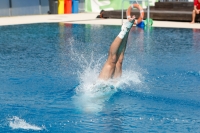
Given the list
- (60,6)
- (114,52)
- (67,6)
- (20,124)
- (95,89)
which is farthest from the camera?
(67,6)

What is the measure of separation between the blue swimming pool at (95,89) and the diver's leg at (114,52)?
0.29 m

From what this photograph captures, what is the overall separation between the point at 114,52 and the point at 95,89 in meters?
0.73

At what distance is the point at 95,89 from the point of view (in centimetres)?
817

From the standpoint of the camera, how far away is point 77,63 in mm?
11617

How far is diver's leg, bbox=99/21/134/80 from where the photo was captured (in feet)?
25.8

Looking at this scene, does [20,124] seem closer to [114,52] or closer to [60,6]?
[114,52]

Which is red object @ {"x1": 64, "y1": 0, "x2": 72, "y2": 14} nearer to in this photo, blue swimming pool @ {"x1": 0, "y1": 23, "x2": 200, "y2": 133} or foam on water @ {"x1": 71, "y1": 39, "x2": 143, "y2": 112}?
blue swimming pool @ {"x1": 0, "y1": 23, "x2": 200, "y2": 133}

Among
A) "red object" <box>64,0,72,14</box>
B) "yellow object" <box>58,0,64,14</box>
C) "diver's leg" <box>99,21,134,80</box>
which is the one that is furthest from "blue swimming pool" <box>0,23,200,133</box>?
"red object" <box>64,0,72,14</box>

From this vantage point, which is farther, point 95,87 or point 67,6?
point 67,6

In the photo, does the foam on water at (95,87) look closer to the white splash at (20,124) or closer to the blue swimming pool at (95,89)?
the blue swimming pool at (95,89)

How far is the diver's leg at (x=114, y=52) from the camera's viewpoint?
7852 millimetres

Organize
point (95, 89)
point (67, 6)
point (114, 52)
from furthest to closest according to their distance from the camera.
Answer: point (67, 6), point (95, 89), point (114, 52)

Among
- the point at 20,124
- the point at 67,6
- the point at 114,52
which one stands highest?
the point at 114,52

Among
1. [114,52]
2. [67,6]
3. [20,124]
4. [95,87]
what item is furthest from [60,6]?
[20,124]
